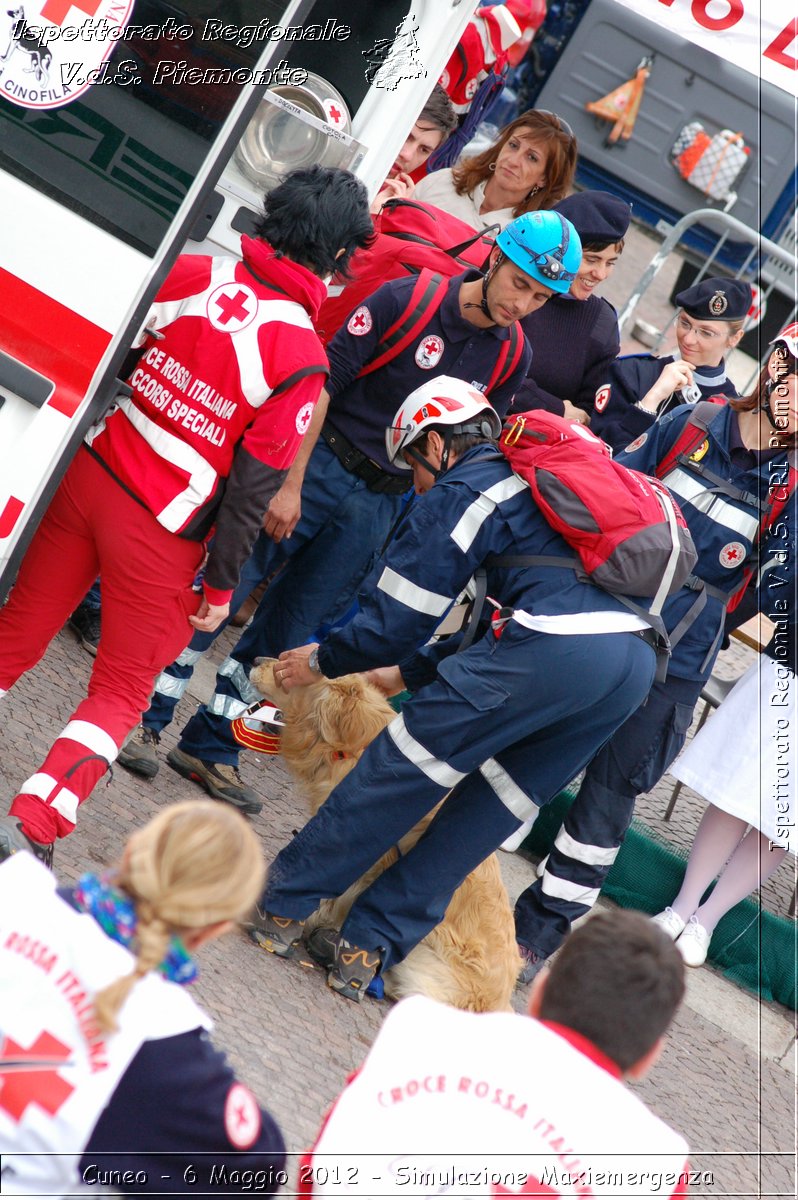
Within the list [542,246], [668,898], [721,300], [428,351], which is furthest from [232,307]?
[668,898]

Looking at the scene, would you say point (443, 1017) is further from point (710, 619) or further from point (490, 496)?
point (710, 619)

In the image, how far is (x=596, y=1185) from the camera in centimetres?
193

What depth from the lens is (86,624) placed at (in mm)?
5152

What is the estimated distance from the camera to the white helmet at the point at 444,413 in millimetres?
Result: 4062

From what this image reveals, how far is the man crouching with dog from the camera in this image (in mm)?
3781

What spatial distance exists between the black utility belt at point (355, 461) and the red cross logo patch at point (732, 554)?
3.98 ft

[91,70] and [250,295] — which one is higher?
[91,70]

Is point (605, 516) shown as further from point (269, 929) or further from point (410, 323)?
point (269, 929)

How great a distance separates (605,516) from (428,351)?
3.52 ft

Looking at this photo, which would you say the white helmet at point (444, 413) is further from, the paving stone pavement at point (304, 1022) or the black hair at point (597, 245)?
the black hair at point (597, 245)

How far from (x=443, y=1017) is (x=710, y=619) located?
9.86 ft

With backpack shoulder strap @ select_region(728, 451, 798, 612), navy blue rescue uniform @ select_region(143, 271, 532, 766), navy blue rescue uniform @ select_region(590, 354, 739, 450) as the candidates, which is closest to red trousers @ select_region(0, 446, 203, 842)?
navy blue rescue uniform @ select_region(143, 271, 532, 766)

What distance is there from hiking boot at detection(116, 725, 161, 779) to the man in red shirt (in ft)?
3.08

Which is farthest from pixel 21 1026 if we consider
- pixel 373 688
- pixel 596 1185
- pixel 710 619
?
pixel 710 619
